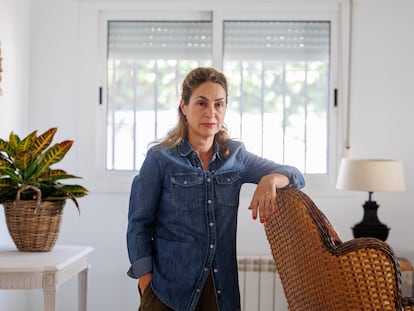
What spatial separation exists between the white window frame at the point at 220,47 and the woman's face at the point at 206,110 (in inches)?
75.2

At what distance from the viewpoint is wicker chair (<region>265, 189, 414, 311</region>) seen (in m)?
1.98

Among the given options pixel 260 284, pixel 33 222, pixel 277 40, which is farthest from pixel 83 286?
pixel 277 40

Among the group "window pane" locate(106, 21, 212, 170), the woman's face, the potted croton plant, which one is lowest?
the potted croton plant

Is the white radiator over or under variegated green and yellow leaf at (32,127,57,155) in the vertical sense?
under

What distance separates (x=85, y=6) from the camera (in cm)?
414

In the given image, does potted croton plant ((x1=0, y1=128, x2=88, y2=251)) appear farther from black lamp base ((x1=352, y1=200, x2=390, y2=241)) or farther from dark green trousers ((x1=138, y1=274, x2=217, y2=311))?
black lamp base ((x1=352, y1=200, x2=390, y2=241))

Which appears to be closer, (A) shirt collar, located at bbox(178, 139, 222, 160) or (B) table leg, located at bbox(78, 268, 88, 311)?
(A) shirt collar, located at bbox(178, 139, 222, 160)

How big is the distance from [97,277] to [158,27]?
1.52 metres

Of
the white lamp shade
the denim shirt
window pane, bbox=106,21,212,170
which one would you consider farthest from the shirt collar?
window pane, bbox=106,21,212,170

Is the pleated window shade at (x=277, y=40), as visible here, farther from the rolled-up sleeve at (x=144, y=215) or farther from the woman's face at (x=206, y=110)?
the rolled-up sleeve at (x=144, y=215)

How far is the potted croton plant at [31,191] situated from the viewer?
9.78 ft

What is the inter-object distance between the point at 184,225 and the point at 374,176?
1.79m

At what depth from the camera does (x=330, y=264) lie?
6.61 feet

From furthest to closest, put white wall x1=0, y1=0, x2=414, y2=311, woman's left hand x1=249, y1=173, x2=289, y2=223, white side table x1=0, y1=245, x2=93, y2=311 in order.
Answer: white wall x1=0, y1=0, x2=414, y2=311 → white side table x1=0, y1=245, x2=93, y2=311 → woman's left hand x1=249, y1=173, x2=289, y2=223
